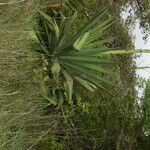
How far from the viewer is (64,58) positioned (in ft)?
21.8

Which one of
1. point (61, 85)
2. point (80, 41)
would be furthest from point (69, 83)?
point (80, 41)

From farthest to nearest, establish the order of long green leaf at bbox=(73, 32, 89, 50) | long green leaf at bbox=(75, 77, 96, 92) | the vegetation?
long green leaf at bbox=(75, 77, 96, 92) → long green leaf at bbox=(73, 32, 89, 50) → the vegetation

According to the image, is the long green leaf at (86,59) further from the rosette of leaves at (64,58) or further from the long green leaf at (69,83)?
the long green leaf at (69,83)

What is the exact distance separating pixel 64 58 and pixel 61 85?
43 centimetres

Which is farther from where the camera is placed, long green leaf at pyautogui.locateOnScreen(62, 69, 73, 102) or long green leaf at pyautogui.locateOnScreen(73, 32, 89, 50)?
long green leaf at pyautogui.locateOnScreen(62, 69, 73, 102)

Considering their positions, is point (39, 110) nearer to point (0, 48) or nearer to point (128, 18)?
point (0, 48)

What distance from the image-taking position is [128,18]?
970cm

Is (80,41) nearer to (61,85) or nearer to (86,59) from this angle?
(86,59)

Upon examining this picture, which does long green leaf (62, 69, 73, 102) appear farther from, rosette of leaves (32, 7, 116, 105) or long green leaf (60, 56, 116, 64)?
long green leaf (60, 56, 116, 64)

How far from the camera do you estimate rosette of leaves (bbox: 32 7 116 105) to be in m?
6.63

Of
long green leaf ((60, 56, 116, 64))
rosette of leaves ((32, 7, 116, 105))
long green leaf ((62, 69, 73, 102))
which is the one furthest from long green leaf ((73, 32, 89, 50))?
long green leaf ((62, 69, 73, 102))

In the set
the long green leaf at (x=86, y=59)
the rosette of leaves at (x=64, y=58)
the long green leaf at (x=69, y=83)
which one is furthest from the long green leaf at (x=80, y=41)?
the long green leaf at (x=69, y=83)

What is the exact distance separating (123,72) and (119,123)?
1.29 m

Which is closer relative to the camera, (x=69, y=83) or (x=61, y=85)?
(x=69, y=83)
